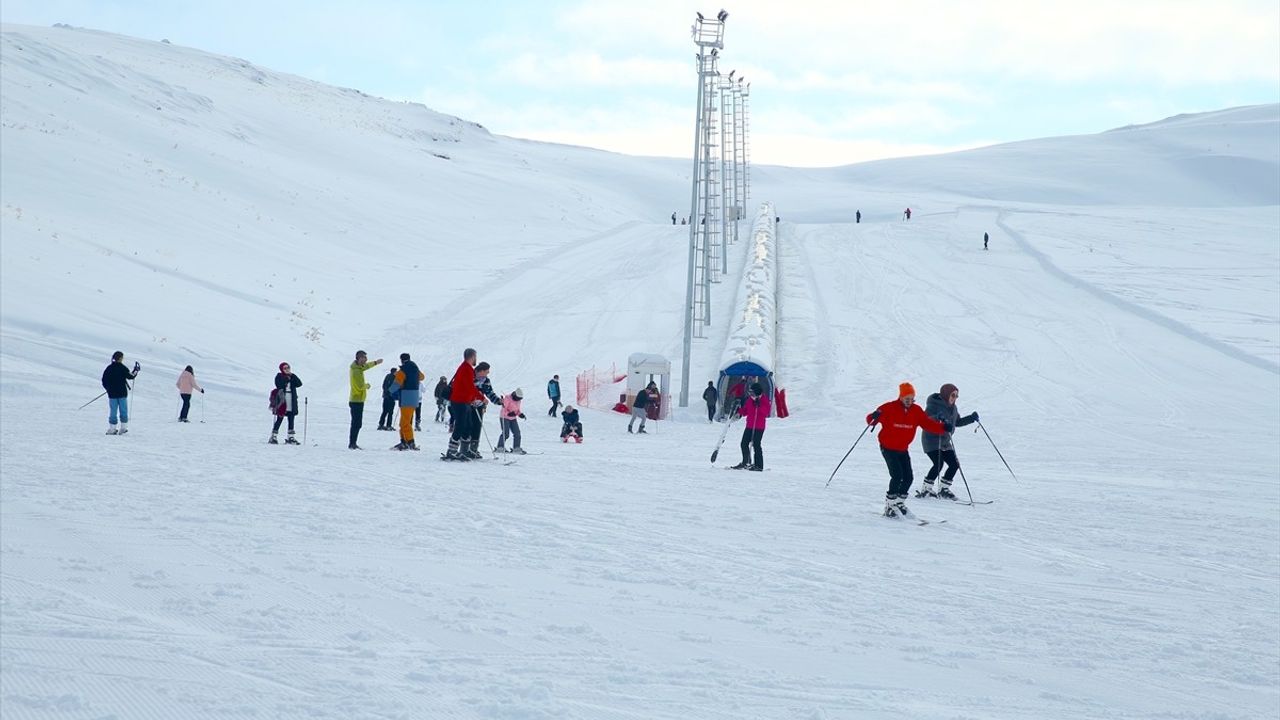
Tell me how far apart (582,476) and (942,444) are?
452 centimetres

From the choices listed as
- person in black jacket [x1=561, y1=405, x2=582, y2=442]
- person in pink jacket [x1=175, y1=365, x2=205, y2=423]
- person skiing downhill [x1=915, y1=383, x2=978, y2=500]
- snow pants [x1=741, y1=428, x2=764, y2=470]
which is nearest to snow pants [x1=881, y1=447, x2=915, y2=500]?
person skiing downhill [x1=915, y1=383, x2=978, y2=500]

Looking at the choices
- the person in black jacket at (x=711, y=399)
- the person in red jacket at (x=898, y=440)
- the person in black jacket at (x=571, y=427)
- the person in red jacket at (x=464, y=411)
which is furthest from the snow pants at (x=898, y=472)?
the person in black jacket at (x=711, y=399)

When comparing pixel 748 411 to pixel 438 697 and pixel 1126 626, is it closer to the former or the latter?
pixel 1126 626

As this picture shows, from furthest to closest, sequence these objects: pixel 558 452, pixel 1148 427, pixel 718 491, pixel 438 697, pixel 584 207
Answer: pixel 584 207, pixel 1148 427, pixel 558 452, pixel 718 491, pixel 438 697

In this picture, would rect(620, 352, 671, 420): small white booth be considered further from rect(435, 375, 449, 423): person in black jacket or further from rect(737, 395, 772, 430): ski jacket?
rect(737, 395, 772, 430): ski jacket

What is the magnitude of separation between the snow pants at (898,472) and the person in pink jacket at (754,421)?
4080 mm

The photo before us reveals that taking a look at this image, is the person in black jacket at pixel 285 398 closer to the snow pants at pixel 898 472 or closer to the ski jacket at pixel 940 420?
the ski jacket at pixel 940 420

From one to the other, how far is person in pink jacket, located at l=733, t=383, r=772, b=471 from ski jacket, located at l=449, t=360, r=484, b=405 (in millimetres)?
3709

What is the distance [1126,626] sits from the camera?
8.03m

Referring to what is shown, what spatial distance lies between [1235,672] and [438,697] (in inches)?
189

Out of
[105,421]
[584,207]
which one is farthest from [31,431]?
[584,207]

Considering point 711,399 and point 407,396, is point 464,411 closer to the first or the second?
point 407,396

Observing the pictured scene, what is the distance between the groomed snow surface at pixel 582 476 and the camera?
637 cm

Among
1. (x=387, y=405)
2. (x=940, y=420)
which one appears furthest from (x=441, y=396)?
(x=940, y=420)
